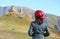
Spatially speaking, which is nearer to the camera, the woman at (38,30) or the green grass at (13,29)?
the woman at (38,30)

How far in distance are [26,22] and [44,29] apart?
46.8 metres

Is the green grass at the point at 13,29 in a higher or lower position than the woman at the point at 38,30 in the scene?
lower

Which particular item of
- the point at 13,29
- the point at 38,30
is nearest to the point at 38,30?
the point at 38,30

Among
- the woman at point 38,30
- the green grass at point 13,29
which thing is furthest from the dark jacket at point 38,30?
the green grass at point 13,29

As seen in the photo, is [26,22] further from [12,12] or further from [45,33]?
[45,33]

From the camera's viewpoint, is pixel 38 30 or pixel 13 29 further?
pixel 13 29

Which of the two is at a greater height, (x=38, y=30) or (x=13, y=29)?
(x=38, y=30)

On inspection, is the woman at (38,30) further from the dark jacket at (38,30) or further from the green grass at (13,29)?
the green grass at (13,29)

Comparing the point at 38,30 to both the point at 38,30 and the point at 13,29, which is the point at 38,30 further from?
the point at 13,29

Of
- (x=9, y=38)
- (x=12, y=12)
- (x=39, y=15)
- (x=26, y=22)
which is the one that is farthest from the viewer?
(x=12, y=12)

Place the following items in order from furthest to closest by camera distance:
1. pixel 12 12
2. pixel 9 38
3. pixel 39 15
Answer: pixel 12 12 < pixel 9 38 < pixel 39 15

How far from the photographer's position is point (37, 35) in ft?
22.8

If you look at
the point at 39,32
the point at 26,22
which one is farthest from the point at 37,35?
the point at 26,22

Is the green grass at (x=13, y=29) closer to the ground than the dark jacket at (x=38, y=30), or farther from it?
closer to the ground
